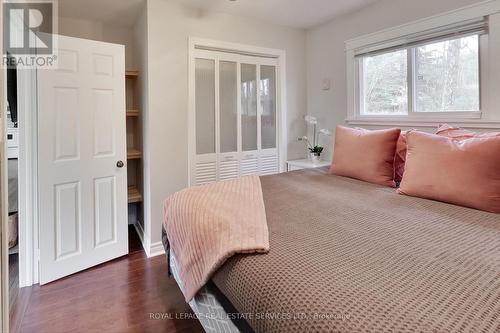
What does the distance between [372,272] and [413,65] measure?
7.95 feet

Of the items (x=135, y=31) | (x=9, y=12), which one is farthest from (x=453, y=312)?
(x=135, y=31)

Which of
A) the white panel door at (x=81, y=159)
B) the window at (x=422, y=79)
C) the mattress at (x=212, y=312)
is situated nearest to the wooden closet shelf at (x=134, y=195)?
the white panel door at (x=81, y=159)

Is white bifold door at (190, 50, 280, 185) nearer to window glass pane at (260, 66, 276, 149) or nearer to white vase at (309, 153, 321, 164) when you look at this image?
window glass pane at (260, 66, 276, 149)

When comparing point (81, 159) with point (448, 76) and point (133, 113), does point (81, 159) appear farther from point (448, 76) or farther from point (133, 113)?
point (448, 76)

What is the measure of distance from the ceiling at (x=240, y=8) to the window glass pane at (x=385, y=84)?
0.57 meters

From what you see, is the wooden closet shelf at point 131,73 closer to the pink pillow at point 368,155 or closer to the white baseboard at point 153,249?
the white baseboard at point 153,249

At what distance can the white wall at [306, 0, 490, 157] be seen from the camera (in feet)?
8.45

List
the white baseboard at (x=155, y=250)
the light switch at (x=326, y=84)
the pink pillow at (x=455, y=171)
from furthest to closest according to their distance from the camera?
1. the light switch at (x=326, y=84)
2. the white baseboard at (x=155, y=250)
3. the pink pillow at (x=455, y=171)

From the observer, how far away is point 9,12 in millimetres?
2066

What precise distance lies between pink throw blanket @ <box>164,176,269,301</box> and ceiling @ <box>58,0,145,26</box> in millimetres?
2028

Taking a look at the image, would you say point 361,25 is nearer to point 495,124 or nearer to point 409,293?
point 495,124

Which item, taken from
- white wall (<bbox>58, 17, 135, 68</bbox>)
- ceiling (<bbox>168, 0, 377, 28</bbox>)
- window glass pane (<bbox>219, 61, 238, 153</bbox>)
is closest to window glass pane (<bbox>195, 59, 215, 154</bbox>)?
window glass pane (<bbox>219, 61, 238, 153</bbox>)

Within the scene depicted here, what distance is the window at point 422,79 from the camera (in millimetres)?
2350

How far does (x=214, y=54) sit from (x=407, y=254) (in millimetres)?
2681
